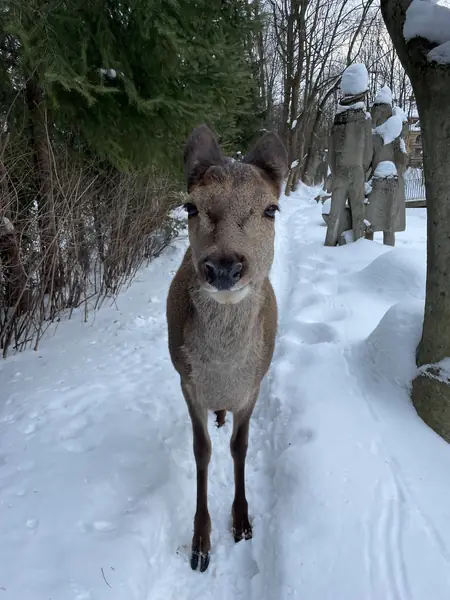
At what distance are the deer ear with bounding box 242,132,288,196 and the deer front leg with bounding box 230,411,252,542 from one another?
5.09ft

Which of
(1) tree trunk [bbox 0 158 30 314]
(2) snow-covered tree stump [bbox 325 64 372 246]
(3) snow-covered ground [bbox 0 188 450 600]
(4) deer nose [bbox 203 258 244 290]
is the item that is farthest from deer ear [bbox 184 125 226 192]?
(2) snow-covered tree stump [bbox 325 64 372 246]

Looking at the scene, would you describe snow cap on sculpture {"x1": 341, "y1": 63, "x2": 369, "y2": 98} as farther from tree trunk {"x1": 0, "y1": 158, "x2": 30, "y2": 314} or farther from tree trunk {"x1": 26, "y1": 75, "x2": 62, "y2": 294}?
tree trunk {"x1": 0, "y1": 158, "x2": 30, "y2": 314}

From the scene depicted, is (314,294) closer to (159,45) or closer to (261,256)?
(159,45)

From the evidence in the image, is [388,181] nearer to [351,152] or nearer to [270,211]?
[351,152]

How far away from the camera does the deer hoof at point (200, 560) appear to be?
8.37ft

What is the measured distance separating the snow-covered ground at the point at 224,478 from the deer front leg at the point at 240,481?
0.25 ft

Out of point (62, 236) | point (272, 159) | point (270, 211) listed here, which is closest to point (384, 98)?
point (62, 236)

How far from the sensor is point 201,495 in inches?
108

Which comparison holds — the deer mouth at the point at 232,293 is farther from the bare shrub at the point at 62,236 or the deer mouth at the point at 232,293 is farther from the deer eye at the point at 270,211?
the bare shrub at the point at 62,236

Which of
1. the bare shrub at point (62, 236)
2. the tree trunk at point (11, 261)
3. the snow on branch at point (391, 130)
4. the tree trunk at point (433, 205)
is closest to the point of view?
the tree trunk at point (433, 205)

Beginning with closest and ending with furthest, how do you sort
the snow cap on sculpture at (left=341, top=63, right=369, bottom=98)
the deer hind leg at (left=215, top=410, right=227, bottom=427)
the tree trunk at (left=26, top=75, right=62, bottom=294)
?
the deer hind leg at (left=215, top=410, right=227, bottom=427)
the tree trunk at (left=26, top=75, right=62, bottom=294)
the snow cap on sculpture at (left=341, top=63, right=369, bottom=98)

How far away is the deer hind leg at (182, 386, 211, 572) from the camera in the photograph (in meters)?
2.58

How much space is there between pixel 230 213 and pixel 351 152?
8263 mm

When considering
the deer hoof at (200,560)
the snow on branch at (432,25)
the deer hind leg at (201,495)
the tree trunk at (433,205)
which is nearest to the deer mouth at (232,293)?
the deer hind leg at (201,495)
